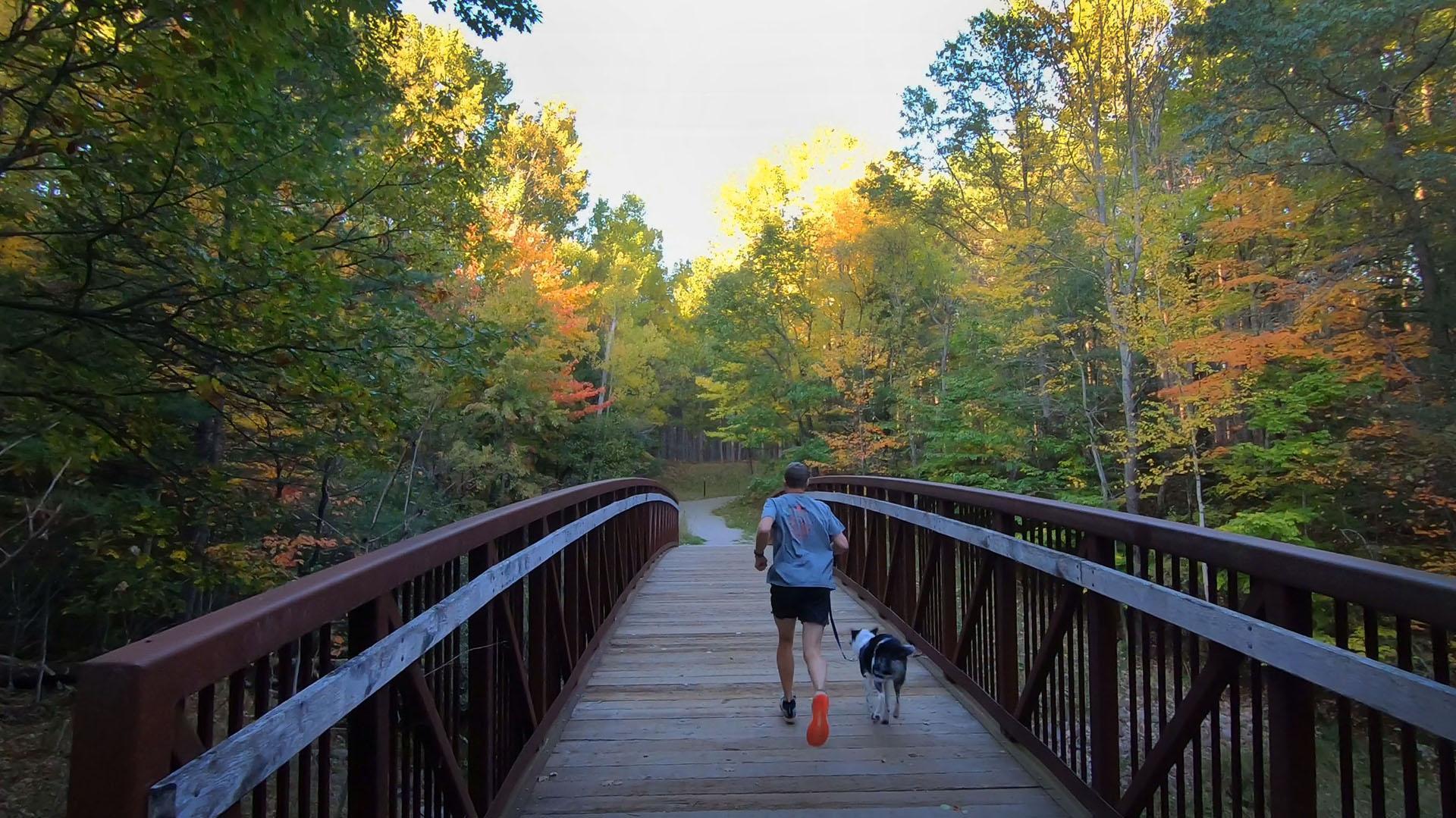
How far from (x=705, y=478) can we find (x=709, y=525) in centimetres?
1609

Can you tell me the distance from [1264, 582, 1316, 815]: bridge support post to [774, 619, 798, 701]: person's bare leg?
2362 mm

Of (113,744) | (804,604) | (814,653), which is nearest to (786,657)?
(814,653)

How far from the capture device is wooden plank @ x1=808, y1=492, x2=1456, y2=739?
1.51 meters

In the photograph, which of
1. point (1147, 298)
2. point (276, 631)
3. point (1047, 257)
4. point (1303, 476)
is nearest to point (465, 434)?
point (1047, 257)

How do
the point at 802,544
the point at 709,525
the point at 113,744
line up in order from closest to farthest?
the point at 113,744, the point at 802,544, the point at 709,525

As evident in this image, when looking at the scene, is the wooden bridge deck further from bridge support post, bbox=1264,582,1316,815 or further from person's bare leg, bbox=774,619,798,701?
bridge support post, bbox=1264,582,1316,815

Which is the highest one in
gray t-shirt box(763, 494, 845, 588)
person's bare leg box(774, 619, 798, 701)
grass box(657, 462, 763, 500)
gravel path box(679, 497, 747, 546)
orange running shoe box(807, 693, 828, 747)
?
gray t-shirt box(763, 494, 845, 588)

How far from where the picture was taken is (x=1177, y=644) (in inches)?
99.0

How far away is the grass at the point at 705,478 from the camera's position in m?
42.5

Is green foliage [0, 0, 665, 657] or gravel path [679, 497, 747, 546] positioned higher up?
green foliage [0, 0, 665, 657]

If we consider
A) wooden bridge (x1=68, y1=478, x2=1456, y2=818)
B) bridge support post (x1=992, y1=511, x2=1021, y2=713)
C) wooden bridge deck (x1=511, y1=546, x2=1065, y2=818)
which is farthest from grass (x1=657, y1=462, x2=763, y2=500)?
bridge support post (x1=992, y1=511, x2=1021, y2=713)

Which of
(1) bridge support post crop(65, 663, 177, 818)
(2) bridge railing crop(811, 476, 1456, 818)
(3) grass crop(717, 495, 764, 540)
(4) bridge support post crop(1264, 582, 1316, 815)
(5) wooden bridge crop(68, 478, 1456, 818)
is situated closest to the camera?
(1) bridge support post crop(65, 663, 177, 818)

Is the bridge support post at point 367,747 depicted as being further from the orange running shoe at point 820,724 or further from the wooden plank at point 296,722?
the orange running shoe at point 820,724

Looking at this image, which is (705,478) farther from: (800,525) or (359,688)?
(359,688)
